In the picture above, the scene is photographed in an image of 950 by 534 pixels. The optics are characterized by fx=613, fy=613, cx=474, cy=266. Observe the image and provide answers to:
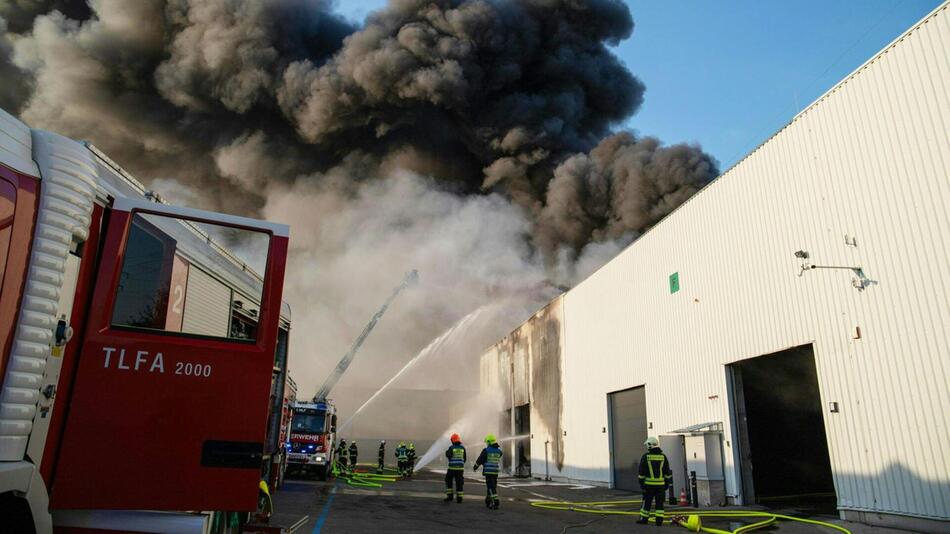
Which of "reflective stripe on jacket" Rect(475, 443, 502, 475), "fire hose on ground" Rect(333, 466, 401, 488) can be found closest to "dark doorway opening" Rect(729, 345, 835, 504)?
"reflective stripe on jacket" Rect(475, 443, 502, 475)

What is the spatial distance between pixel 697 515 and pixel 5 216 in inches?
428

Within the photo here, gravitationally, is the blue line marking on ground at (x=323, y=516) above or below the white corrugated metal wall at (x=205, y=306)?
below

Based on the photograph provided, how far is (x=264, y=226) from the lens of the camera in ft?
13.2

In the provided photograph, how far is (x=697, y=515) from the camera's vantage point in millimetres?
10648

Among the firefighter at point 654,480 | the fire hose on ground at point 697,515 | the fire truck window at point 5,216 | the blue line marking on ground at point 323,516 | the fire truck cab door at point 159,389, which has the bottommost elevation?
the fire hose on ground at point 697,515

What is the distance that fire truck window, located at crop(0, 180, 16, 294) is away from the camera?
2814mm

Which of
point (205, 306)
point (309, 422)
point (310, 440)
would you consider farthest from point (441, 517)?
point (309, 422)

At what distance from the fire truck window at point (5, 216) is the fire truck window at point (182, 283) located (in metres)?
0.70

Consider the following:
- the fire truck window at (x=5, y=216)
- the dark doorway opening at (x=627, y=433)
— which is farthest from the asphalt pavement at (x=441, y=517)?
the fire truck window at (x=5, y=216)

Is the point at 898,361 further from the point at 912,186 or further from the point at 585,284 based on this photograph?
the point at 585,284

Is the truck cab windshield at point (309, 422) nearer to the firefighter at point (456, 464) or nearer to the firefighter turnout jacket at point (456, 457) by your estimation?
the firefighter at point (456, 464)

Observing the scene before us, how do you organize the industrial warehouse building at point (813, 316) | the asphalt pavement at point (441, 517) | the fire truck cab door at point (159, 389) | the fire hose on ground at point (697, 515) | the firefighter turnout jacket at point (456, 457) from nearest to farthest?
the fire truck cab door at point (159, 389) → the asphalt pavement at point (441, 517) → the industrial warehouse building at point (813, 316) → the fire hose on ground at point (697, 515) → the firefighter turnout jacket at point (456, 457)

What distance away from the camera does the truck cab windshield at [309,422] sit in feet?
64.7

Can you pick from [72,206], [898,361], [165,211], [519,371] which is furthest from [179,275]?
[519,371]
